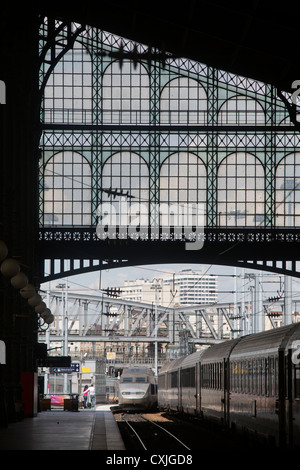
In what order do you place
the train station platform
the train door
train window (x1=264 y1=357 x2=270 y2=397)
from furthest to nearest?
1. train window (x1=264 y1=357 x2=270 y2=397)
2. the train station platform
3. the train door

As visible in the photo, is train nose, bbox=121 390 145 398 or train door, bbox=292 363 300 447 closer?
train door, bbox=292 363 300 447

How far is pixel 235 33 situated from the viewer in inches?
1090

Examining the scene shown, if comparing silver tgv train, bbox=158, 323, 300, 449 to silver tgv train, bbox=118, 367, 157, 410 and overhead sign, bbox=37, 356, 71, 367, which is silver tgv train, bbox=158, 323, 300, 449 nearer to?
overhead sign, bbox=37, 356, 71, 367

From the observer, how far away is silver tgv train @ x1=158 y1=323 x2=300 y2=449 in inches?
699

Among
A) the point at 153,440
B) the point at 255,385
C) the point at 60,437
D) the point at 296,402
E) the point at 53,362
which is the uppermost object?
the point at 53,362

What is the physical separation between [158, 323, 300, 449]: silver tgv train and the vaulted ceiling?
315 inches

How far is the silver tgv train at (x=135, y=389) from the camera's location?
54.9 m

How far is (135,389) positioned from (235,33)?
3103 centimetres

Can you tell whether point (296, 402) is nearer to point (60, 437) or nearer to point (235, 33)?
point (60, 437)

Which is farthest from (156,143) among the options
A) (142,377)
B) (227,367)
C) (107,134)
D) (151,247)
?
(227,367)

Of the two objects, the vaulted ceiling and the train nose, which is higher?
the vaulted ceiling

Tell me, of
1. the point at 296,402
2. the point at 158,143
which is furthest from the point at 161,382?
the point at 296,402

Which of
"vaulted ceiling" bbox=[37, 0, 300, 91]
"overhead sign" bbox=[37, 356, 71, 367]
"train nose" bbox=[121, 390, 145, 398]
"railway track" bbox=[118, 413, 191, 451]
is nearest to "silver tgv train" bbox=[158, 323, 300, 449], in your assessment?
"railway track" bbox=[118, 413, 191, 451]
